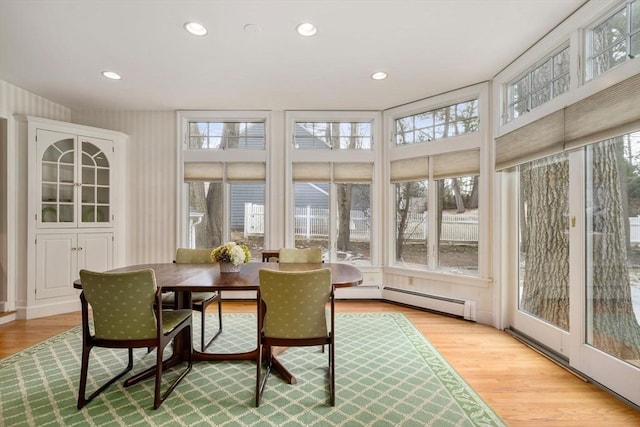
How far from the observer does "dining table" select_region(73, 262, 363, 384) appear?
2.17 m

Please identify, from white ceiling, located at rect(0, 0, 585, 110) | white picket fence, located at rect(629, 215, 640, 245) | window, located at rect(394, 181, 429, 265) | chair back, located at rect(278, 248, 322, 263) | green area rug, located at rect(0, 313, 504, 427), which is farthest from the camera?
window, located at rect(394, 181, 429, 265)

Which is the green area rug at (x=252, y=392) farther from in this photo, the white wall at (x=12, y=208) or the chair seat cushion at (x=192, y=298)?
the white wall at (x=12, y=208)

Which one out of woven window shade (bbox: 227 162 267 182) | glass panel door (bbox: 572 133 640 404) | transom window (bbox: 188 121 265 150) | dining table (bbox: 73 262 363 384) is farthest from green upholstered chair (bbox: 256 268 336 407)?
transom window (bbox: 188 121 265 150)

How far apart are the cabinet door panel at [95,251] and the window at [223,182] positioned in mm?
974

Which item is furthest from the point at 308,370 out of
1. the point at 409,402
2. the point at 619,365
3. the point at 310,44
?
the point at 310,44

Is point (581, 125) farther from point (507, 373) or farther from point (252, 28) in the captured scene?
point (252, 28)

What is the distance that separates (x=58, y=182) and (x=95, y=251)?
99cm

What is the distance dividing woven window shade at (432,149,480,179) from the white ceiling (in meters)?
0.82

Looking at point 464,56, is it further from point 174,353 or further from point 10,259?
point 10,259

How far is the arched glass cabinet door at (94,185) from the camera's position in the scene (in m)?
4.12

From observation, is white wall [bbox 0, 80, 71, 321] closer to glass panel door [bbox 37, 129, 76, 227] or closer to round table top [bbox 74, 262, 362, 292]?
glass panel door [bbox 37, 129, 76, 227]

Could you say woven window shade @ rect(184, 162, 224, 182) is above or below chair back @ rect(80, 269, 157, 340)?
above

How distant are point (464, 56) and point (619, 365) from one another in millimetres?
2786

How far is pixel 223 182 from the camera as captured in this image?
15.0ft
